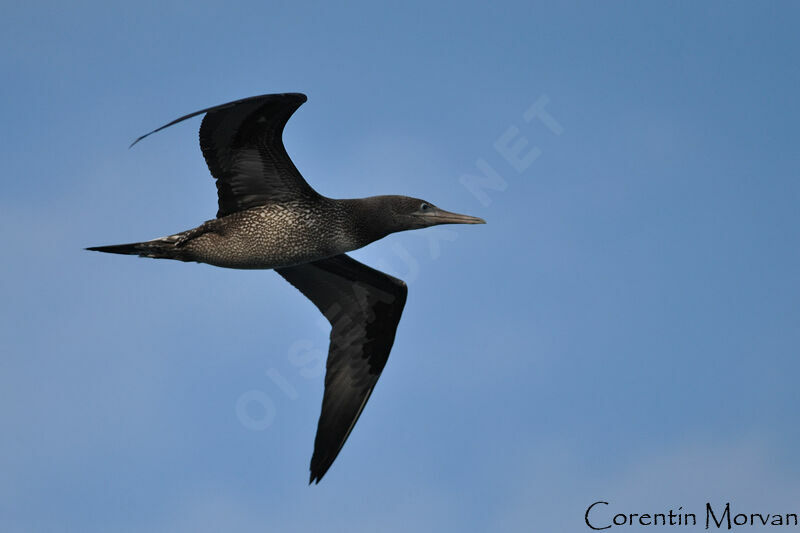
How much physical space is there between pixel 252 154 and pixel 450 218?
2.54 metres

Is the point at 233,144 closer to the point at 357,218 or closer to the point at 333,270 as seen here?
the point at 357,218

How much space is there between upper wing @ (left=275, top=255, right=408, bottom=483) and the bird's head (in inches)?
48.3

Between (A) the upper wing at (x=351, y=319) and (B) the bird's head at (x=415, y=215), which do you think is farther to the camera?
(A) the upper wing at (x=351, y=319)

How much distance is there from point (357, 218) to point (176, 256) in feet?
7.06

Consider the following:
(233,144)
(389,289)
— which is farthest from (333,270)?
(233,144)

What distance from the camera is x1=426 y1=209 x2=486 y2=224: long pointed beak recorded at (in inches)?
486

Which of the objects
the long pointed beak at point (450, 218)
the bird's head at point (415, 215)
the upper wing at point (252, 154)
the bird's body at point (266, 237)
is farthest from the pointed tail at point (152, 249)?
the long pointed beak at point (450, 218)

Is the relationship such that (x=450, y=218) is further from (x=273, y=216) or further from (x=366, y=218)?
(x=273, y=216)

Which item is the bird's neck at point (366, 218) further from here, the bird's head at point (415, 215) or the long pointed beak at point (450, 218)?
the long pointed beak at point (450, 218)

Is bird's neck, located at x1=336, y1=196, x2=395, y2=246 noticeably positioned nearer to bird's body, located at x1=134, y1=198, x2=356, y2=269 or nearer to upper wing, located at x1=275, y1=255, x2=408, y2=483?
bird's body, located at x1=134, y1=198, x2=356, y2=269

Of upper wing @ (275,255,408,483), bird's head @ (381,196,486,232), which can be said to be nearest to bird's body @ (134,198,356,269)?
bird's head @ (381,196,486,232)

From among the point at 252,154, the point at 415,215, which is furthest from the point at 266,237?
the point at 415,215

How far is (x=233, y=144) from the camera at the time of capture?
1145 centimetres

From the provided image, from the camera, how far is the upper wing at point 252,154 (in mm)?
11062
